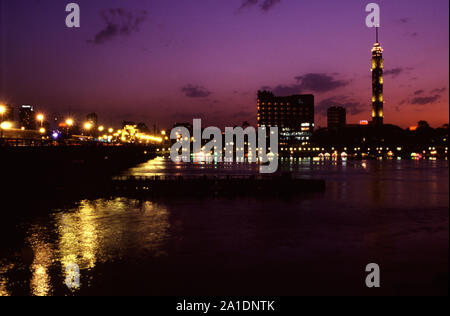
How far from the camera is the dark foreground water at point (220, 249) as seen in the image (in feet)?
69.9

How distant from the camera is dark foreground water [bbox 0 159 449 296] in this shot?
21312 millimetres

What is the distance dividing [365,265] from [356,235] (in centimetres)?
952

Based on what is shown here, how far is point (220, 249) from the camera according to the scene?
1140 inches

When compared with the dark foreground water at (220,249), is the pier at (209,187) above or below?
above

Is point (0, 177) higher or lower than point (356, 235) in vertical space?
higher

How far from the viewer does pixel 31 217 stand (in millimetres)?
38625

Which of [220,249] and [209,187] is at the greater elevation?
[209,187]

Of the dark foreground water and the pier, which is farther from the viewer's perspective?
the pier

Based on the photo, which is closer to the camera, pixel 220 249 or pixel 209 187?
pixel 220 249

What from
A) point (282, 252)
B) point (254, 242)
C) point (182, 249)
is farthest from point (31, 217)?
point (282, 252)

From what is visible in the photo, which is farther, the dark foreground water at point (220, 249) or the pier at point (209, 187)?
the pier at point (209, 187)

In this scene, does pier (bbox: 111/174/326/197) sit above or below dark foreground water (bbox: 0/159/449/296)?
above

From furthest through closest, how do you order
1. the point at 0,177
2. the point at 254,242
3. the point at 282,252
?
the point at 0,177 < the point at 254,242 < the point at 282,252

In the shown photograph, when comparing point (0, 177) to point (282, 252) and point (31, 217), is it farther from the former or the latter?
point (282, 252)
